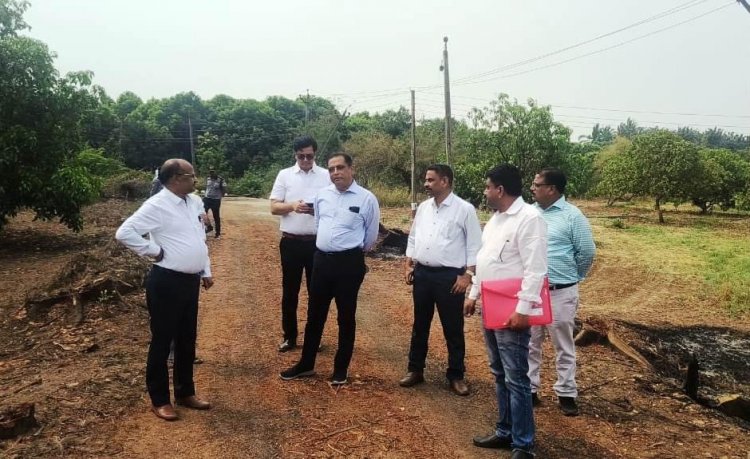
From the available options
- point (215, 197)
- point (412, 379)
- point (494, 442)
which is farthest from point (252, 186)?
point (494, 442)

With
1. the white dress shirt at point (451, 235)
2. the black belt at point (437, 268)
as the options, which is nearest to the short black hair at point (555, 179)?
the white dress shirt at point (451, 235)

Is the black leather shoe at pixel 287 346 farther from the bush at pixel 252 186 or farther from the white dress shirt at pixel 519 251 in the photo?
the bush at pixel 252 186

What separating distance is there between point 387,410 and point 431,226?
4.83 feet

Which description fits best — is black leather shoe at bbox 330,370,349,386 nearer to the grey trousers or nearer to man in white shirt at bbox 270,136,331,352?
man in white shirt at bbox 270,136,331,352

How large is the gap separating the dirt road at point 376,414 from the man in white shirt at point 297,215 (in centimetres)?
75

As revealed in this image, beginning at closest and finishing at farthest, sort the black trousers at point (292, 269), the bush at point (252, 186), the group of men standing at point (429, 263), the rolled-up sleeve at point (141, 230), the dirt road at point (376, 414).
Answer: the group of men standing at point (429, 263)
the dirt road at point (376, 414)
the rolled-up sleeve at point (141, 230)
the black trousers at point (292, 269)
the bush at point (252, 186)

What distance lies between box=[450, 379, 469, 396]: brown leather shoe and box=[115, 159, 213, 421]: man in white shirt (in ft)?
7.10

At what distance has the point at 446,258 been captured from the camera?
443 cm

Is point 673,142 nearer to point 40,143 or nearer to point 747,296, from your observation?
point 747,296

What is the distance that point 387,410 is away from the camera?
4.19 m

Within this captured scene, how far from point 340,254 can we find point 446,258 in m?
0.86

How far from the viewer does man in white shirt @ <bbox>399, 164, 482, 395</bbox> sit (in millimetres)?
4398

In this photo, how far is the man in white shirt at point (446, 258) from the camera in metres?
4.40

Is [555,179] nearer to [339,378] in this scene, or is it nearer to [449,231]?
[449,231]
